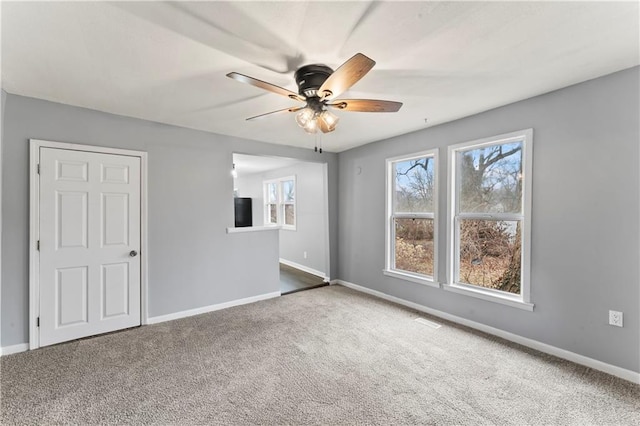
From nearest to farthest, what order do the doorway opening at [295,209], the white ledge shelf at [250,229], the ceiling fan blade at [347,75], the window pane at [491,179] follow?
the ceiling fan blade at [347,75] < the window pane at [491,179] < the white ledge shelf at [250,229] < the doorway opening at [295,209]

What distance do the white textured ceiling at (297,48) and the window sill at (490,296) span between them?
1982mm

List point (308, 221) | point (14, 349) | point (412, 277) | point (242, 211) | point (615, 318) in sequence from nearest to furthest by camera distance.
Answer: point (615, 318) → point (14, 349) → point (412, 277) → point (308, 221) → point (242, 211)

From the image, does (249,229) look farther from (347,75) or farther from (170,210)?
(347,75)

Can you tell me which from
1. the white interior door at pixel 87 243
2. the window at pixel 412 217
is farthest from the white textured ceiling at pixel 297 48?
the window at pixel 412 217

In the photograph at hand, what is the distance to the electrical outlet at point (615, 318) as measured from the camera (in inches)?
84.0

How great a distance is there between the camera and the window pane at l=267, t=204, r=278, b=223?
7.01 meters

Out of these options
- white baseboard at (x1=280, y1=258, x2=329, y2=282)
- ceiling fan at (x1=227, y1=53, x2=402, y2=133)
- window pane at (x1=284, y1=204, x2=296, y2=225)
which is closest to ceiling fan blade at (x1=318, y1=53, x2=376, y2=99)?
ceiling fan at (x1=227, y1=53, x2=402, y2=133)

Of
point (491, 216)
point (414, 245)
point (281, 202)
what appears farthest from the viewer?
point (281, 202)

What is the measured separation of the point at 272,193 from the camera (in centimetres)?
713

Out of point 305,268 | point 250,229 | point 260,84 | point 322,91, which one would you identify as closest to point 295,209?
point 305,268

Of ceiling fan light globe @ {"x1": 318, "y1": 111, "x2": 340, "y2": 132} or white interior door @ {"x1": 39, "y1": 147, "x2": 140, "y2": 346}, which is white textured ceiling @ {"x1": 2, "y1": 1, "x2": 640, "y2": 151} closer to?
ceiling fan light globe @ {"x1": 318, "y1": 111, "x2": 340, "y2": 132}

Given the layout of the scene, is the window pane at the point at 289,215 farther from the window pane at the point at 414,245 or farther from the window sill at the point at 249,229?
the window pane at the point at 414,245

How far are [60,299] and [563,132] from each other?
5008 millimetres

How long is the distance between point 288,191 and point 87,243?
4153 mm
